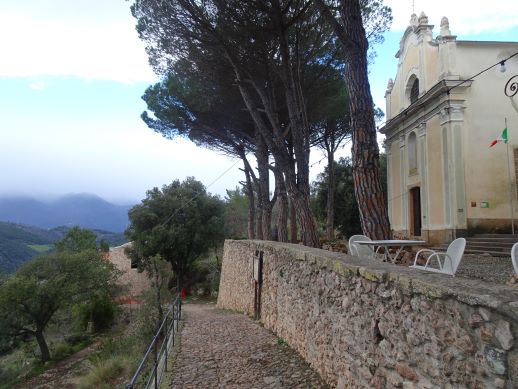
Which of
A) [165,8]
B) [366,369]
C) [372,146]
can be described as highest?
[165,8]

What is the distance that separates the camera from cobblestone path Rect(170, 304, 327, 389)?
15.2 ft

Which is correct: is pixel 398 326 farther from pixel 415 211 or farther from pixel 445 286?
pixel 415 211

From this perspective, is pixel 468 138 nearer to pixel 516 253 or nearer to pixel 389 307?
pixel 516 253

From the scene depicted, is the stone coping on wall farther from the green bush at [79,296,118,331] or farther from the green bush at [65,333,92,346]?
the green bush at [79,296,118,331]

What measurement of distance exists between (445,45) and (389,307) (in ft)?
46.1

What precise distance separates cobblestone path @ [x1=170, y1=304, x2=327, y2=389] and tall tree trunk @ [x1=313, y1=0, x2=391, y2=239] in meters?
2.44

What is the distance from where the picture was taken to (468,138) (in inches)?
551

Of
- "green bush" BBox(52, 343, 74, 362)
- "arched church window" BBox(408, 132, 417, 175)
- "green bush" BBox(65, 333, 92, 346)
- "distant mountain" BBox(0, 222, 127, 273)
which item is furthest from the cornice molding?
"distant mountain" BBox(0, 222, 127, 273)

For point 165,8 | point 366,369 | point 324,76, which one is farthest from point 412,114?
point 366,369

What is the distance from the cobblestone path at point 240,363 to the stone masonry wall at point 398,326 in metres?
0.23

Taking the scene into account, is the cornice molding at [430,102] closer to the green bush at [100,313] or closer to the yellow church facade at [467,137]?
the yellow church facade at [467,137]

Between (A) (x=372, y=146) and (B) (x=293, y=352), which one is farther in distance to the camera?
(A) (x=372, y=146)

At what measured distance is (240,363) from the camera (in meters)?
5.43

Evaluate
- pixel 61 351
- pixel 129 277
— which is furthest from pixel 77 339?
pixel 129 277
